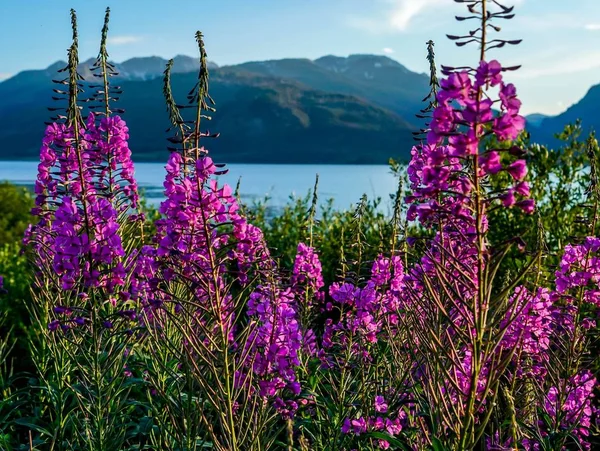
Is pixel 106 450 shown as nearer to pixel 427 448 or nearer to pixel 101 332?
pixel 101 332

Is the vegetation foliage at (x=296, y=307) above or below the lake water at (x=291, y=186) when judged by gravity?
above

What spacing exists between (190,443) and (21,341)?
5.19m

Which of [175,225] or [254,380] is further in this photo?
[254,380]

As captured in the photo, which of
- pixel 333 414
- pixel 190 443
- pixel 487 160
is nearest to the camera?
pixel 487 160

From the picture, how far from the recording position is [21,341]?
7059mm

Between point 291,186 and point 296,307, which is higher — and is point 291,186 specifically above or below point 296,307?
below

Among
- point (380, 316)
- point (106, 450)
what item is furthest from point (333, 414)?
point (106, 450)

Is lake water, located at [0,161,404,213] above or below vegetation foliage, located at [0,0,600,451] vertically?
below

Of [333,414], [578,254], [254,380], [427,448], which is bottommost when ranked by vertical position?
[333,414]

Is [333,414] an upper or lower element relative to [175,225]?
lower

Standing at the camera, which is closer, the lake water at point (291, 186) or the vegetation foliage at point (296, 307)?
the vegetation foliage at point (296, 307)

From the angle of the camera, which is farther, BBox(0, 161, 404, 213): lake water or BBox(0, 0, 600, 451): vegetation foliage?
BBox(0, 161, 404, 213): lake water

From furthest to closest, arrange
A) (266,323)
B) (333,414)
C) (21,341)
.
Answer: (21,341) < (333,414) < (266,323)

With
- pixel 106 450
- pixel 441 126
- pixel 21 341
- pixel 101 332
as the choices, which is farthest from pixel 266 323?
pixel 21 341
